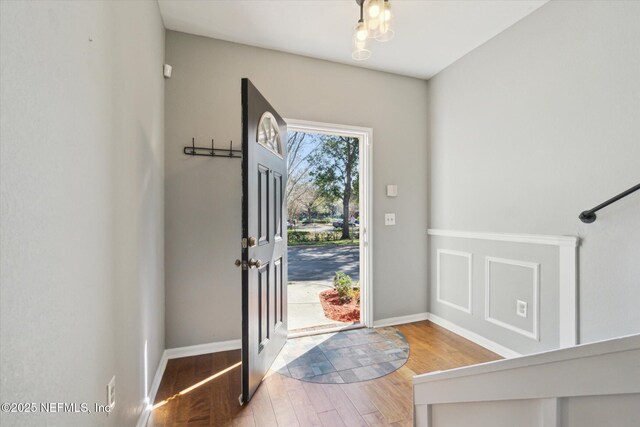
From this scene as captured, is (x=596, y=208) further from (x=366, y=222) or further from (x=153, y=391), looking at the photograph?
(x=153, y=391)

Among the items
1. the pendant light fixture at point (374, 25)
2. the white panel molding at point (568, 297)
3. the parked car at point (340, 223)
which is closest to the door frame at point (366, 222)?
the pendant light fixture at point (374, 25)

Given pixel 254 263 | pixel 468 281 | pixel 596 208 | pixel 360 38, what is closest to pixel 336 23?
pixel 360 38

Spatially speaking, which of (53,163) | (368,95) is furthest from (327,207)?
(53,163)

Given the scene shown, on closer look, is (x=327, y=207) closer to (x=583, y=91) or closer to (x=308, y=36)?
(x=308, y=36)

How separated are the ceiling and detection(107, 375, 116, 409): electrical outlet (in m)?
2.37

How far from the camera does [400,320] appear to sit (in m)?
3.21

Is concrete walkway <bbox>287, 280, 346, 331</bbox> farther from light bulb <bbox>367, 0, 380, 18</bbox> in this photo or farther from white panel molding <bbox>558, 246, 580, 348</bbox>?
Answer: light bulb <bbox>367, 0, 380, 18</bbox>

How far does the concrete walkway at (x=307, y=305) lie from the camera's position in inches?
132

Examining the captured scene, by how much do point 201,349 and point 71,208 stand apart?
2.03 metres

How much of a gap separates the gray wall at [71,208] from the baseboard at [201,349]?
0.84 metres

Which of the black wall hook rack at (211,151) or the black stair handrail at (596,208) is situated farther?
the black wall hook rack at (211,151)

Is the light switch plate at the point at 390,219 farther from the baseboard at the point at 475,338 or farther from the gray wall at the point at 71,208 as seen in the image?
the gray wall at the point at 71,208

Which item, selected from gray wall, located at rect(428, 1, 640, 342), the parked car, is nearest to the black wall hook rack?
gray wall, located at rect(428, 1, 640, 342)

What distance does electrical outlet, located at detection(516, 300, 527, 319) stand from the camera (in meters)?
2.32
